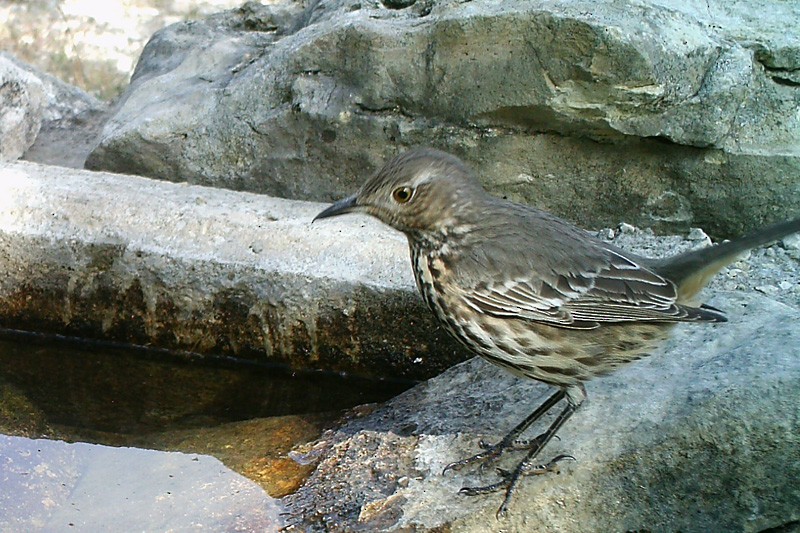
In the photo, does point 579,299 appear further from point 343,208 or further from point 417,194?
point 343,208

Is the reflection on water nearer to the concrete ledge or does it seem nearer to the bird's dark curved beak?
the concrete ledge

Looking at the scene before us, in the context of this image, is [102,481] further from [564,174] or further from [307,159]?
[564,174]

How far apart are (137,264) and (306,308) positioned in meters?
0.80

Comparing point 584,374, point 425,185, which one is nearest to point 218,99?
point 425,185

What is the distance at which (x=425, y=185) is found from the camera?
359cm

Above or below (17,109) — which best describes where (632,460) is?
above

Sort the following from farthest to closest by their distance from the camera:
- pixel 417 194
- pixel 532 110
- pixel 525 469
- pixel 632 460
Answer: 1. pixel 532 110
2. pixel 417 194
3. pixel 525 469
4. pixel 632 460

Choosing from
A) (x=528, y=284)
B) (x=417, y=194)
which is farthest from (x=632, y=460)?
(x=417, y=194)

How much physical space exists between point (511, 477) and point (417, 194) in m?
1.02

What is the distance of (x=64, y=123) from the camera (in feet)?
22.7

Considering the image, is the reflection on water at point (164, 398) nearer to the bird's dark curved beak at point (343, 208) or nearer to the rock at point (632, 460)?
the rock at point (632, 460)

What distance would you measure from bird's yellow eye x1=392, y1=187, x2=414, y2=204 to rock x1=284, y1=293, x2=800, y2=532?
0.84 metres

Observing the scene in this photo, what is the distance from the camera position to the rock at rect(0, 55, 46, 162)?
6003 millimetres

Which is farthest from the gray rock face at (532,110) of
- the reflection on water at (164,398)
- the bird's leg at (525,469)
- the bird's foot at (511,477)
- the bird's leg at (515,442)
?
the bird's foot at (511,477)
